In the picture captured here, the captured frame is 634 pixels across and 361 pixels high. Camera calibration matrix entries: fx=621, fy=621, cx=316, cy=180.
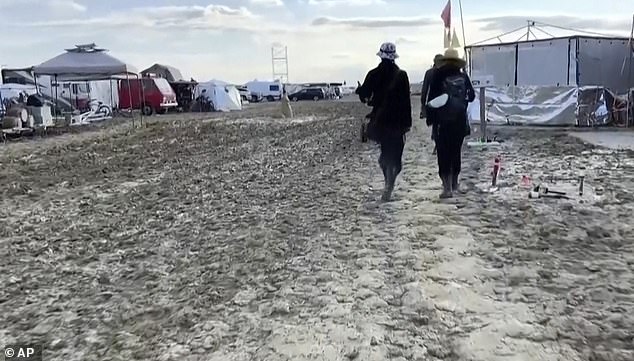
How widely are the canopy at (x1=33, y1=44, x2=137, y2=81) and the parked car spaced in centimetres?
4091

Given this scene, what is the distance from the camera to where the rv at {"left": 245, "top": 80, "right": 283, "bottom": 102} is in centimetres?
6831

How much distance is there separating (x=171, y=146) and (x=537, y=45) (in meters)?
12.6

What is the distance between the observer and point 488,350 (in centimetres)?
321

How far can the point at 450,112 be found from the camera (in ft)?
22.6

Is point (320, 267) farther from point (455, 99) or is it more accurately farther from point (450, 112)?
point (455, 99)

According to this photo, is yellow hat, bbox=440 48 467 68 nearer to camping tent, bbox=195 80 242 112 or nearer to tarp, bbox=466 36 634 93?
tarp, bbox=466 36 634 93

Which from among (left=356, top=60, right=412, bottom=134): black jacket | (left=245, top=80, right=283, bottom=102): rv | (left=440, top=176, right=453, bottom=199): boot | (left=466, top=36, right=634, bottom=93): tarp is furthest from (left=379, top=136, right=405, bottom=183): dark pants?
(left=245, top=80, right=283, bottom=102): rv

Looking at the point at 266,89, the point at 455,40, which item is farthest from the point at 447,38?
the point at 266,89

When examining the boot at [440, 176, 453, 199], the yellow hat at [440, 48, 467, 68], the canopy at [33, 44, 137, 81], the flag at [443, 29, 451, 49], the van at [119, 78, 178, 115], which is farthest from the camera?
the van at [119, 78, 178, 115]

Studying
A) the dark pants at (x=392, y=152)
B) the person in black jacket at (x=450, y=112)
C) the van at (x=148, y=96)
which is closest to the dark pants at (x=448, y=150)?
the person in black jacket at (x=450, y=112)

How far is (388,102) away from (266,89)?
6472 centimetres

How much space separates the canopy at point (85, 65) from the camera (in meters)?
19.6

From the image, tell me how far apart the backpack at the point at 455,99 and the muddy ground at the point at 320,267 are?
0.96 m

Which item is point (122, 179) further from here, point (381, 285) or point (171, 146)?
point (381, 285)
